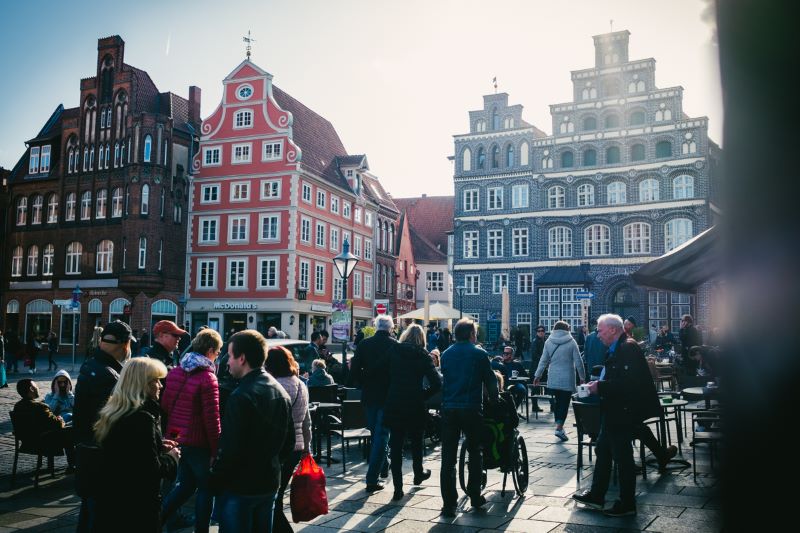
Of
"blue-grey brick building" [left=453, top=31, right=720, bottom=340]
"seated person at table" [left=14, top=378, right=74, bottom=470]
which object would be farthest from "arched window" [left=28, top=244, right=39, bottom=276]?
"seated person at table" [left=14, top=378, right=74, bottom=470]

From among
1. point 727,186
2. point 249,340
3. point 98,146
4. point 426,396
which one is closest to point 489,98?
point 98,146

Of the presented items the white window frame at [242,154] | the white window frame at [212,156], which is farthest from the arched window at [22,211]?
the white window frame at [242,154]

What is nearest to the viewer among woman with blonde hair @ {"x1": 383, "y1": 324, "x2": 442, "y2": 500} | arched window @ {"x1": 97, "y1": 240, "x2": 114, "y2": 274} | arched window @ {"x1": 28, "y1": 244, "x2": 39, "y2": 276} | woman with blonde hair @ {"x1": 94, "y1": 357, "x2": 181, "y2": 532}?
woman with blonde hair @ {"x1": 94, "y1": 357, "x2": 181, "y2": 532}

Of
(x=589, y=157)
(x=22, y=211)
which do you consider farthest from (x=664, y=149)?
(x=22, y=211)

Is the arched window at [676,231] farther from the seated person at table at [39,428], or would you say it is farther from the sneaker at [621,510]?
the seated person at table at [39,428]

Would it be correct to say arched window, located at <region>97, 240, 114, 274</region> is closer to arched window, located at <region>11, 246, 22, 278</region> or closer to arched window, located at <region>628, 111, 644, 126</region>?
arched window, located at <region>11, 246, 22, 278</region>

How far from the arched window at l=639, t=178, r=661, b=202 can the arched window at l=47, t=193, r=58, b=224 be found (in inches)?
1439

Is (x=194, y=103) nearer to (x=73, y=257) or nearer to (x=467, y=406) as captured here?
(x=73, y=257)

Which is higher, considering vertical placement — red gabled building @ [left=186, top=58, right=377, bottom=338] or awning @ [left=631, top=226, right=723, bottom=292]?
red gabled building @ [left=186, top=58, right=377, bottom=338]

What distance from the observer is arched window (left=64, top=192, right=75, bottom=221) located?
1695 inches

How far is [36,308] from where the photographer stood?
143ft

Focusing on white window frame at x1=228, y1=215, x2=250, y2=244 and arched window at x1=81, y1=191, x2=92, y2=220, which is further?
arched window at x1=81, y1=191, x2=92, y2=220

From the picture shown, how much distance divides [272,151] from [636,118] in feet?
69.9

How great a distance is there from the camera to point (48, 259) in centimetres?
4369
